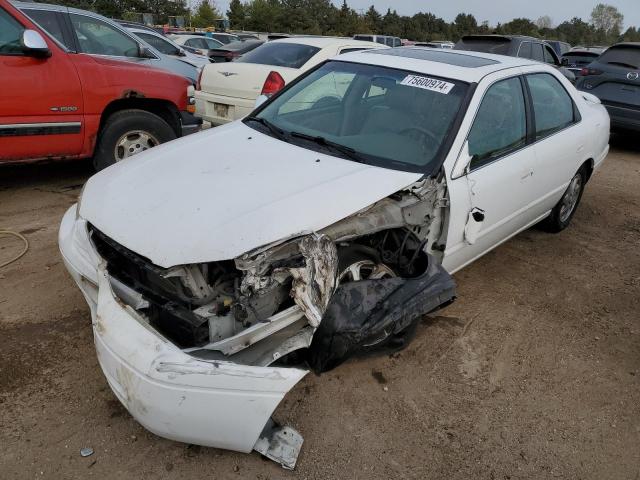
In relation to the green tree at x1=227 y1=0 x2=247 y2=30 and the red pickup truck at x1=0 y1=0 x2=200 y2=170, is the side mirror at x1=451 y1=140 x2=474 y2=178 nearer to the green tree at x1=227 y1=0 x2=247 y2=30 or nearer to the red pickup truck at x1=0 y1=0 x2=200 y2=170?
the red pickup truck at x1=0 y1=0 x2=200 y2=170

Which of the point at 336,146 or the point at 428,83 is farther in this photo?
the point at 428,83

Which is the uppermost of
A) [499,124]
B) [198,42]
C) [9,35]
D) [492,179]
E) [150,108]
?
[9,35]

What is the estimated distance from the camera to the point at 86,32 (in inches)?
210

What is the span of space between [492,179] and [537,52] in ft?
24.5

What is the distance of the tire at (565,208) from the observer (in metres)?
4.73

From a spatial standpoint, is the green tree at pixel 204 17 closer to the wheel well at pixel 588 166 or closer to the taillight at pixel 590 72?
the taillight at pixel 590 72

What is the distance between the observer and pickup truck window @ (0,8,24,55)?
443 cm

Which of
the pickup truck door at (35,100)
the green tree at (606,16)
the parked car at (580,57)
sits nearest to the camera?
the pickup truck door at (35,100)

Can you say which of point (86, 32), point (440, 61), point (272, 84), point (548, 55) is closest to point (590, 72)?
point (548, 55)

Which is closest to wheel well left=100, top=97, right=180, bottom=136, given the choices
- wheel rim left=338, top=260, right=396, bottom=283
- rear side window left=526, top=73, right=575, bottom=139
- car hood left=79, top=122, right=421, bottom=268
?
car hood left=79, top=122, right=421, bottom=268

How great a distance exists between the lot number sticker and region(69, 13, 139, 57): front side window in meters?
3.59

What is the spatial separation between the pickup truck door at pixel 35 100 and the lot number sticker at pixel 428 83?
10.5ft

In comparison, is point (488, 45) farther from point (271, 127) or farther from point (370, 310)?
point (370, 310)

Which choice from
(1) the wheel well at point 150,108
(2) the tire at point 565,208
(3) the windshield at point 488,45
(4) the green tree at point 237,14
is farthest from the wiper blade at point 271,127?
(4) the green tree at point 237,14
